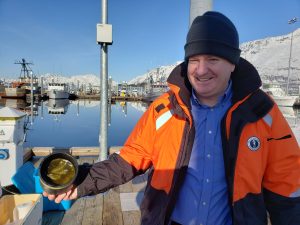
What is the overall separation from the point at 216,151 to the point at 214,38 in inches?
27.5

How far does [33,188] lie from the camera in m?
3.94

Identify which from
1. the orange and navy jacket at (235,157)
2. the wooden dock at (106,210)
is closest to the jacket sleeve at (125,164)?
the orange and navy jacket at (235,157)

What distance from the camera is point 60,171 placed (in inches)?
72.1

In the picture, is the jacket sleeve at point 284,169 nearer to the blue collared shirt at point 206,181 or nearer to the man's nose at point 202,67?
the blue collared shirt at point 206,181

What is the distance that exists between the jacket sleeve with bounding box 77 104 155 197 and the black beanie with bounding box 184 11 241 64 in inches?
20.9

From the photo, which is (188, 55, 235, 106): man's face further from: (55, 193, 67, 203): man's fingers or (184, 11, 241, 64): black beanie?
(55, 193, 67, 203): man's fingers

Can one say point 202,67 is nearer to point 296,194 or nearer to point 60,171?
point 296,194

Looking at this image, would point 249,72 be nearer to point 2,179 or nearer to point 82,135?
point 2,179

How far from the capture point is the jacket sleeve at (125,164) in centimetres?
188

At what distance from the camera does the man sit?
169cm

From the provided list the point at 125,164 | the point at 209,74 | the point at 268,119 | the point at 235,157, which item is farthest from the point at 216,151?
the point at 125,164

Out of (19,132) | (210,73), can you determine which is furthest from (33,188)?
(210,73)

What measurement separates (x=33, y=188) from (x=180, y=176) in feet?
9.56

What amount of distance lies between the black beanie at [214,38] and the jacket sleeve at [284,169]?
466 millimetres
